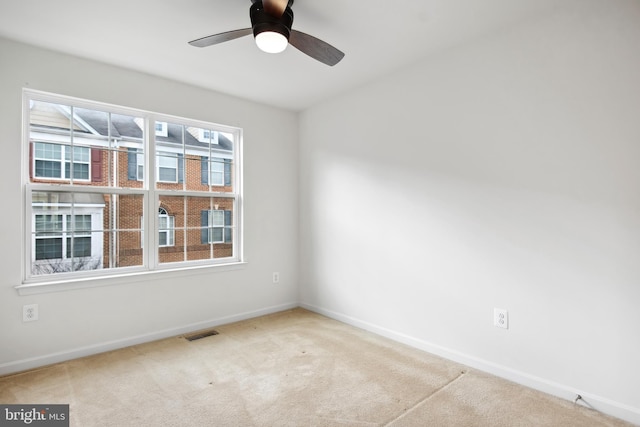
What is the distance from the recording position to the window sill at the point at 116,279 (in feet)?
8.67

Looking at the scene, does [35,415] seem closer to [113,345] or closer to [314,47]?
[113,345]

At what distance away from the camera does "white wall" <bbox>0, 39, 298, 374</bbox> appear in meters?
2.58

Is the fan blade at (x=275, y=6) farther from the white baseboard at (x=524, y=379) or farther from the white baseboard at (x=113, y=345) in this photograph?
the white baseboard at (x=113, y=345)

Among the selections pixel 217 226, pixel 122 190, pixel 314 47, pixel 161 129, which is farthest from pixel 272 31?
pixel 217 226

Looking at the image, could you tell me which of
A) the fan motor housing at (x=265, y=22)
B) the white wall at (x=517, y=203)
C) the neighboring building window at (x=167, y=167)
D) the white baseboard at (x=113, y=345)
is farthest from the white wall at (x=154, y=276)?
the fan motor housing at (x=265, y=22)

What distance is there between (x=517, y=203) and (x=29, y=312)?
375 cm

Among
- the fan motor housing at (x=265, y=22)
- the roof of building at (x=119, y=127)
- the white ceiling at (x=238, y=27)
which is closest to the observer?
the fan motor housing at (x=265, y=22)

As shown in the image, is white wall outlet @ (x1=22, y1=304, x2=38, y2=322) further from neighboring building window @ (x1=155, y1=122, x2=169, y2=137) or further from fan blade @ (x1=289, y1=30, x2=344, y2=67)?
fan blade @ (x1=289, y1=30, x2=344, y2=67)

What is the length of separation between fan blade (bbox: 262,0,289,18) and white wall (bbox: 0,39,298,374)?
1.89 metres

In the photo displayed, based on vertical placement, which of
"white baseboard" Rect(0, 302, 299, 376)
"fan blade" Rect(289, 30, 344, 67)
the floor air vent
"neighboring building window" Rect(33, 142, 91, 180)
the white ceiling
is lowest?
the floor air vent

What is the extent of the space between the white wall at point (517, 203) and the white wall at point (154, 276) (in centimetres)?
107

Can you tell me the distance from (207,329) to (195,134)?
6.76 ft

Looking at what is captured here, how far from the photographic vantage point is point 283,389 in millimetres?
2305

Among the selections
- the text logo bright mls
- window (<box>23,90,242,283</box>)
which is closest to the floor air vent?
window (<box>23,90,242,283</box>)
